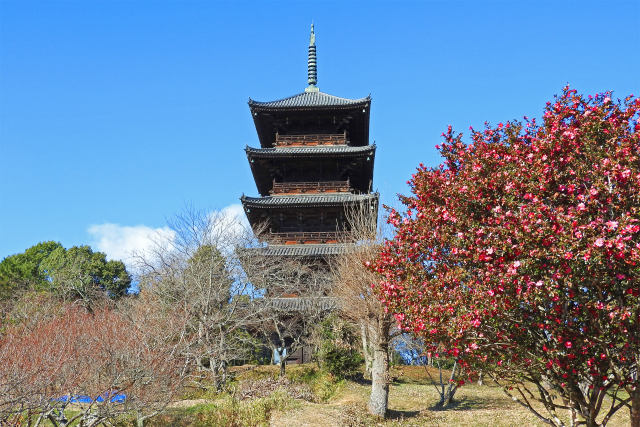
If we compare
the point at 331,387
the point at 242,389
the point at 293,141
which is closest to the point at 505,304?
the point at 242,389

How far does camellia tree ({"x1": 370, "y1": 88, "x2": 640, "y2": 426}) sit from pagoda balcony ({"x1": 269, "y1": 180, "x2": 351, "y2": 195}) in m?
19.4

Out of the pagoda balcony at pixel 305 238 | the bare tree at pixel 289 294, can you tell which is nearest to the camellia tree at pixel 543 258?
the bare tree at pixel 289 294

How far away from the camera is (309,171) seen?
97.9 feet

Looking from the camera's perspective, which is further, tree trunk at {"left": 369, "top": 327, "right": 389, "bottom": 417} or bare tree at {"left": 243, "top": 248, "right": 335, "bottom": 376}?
bare tree at {"left": 243, "top": 248, "right": 335, "bottom": 376}

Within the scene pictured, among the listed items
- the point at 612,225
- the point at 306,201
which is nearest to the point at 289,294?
the point at 306,201

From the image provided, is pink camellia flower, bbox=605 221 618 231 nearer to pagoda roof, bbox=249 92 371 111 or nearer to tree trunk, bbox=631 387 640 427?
tree trunk, bbox=631 387 640 427

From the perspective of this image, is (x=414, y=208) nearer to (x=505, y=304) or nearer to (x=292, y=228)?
(x=505, y=304)

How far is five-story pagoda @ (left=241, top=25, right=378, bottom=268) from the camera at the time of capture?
27250 mm

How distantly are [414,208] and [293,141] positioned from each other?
20812 millimetres

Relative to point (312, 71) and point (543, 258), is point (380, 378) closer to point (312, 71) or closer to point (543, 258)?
point (543, 258)

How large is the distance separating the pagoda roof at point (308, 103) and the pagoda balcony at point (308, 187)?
179 inches

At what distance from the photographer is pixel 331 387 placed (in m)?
21.1

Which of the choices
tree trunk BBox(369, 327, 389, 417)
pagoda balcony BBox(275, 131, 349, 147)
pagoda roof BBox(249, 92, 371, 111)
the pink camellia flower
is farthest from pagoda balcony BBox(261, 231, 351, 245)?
the pink camellia flower

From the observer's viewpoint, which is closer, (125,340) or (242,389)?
(125,340)
